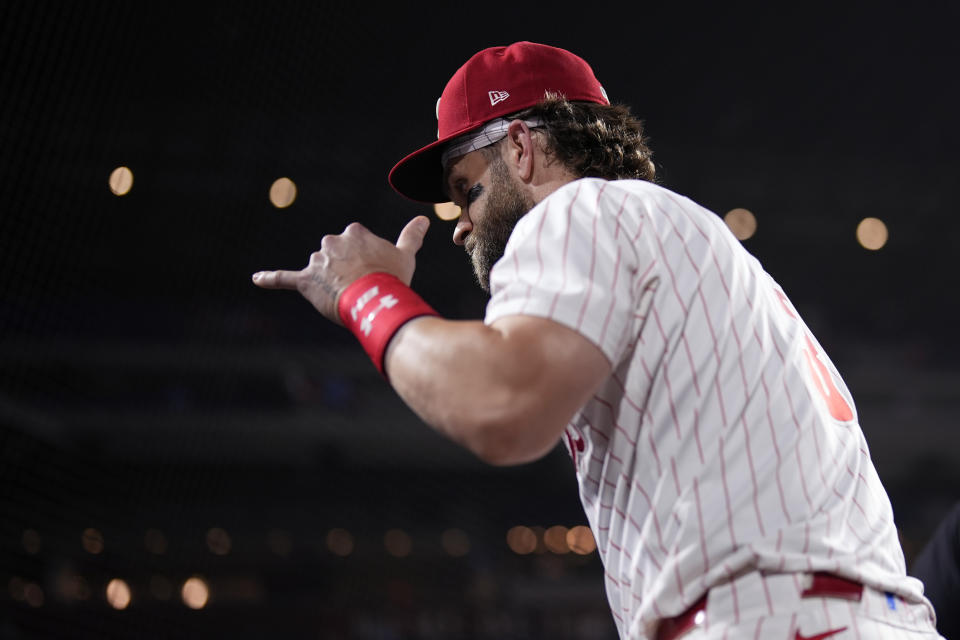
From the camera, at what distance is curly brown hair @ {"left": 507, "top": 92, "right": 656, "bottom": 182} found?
1098mm

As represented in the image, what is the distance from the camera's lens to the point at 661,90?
267 inches

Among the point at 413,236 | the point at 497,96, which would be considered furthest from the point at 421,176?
the point at 413,236

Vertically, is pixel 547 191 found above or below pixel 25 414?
below

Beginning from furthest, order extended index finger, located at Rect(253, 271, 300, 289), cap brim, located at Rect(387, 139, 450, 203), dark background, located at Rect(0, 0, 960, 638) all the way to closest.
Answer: dark background, located at Rect(0, 0, 960, 638)
cap brim, located at Rect(387, 139, 450, 203)
extended index finger, located at Rect(253, 271, 300, 289)

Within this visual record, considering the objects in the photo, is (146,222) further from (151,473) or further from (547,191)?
(547,191)

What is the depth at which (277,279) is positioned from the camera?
Result: 0.92 meters

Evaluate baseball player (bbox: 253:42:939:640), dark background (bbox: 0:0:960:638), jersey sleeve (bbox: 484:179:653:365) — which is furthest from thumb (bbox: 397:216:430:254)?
dark background (bbox: 0:0:960:638)

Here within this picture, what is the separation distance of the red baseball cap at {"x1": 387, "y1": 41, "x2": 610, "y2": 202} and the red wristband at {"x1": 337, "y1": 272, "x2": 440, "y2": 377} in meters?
0.36

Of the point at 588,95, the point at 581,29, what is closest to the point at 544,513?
the point at 581,29

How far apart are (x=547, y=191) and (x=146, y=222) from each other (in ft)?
20.7

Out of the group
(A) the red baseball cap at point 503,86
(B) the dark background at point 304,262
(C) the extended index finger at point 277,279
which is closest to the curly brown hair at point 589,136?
(A) the red baseball cap at point 503,86

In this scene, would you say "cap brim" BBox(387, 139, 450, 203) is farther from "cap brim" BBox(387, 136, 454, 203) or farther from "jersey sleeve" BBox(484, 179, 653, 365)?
"jersey sleeve" BBox(484, 179, 653, 365)

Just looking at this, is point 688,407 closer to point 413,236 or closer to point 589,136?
point 413,236

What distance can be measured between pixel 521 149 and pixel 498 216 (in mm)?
95
